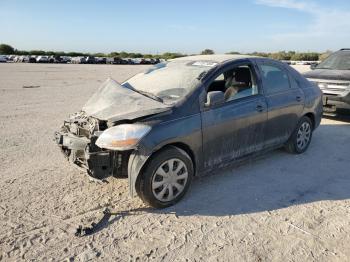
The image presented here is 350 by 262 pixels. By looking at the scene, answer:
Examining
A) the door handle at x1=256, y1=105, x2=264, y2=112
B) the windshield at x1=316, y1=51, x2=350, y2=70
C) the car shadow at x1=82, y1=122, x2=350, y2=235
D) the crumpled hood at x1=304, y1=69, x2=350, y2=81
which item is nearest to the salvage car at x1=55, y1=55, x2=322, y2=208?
the door handle at x1=256, y1=105, x2=264, y2=112

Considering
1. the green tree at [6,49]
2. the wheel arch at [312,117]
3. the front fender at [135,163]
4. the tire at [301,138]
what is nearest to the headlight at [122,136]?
the front fender at [135,163]

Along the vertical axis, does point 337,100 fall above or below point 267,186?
A: above

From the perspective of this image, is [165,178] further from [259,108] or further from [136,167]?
[259,108]

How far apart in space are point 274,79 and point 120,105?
2.58 meters

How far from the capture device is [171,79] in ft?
16.3

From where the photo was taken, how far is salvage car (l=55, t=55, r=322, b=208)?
3.99 metres

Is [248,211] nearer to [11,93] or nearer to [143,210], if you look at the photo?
[143,210]

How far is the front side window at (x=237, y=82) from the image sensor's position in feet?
16.5

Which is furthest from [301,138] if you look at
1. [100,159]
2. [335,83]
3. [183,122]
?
[100,159]

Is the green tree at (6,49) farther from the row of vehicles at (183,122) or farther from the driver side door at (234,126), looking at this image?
the driver side door at (234,126)

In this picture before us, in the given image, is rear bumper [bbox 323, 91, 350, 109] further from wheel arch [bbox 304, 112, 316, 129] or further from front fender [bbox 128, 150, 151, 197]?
front fender [bbox 128, 150, 151, 197]

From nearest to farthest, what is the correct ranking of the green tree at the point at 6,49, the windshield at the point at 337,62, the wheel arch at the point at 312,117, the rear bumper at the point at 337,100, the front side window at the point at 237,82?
1. the front side window at the point at 237,82
2. the wheel arch at the point at 312,117
3. the rear bumper at the point at 337,100
4. the windshield at the point at 337,62
5. the green tree at the point at 6,49

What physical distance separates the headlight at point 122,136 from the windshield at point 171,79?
673 millimetres

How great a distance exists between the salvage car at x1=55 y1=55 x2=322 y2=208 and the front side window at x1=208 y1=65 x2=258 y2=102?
0.6 inches
